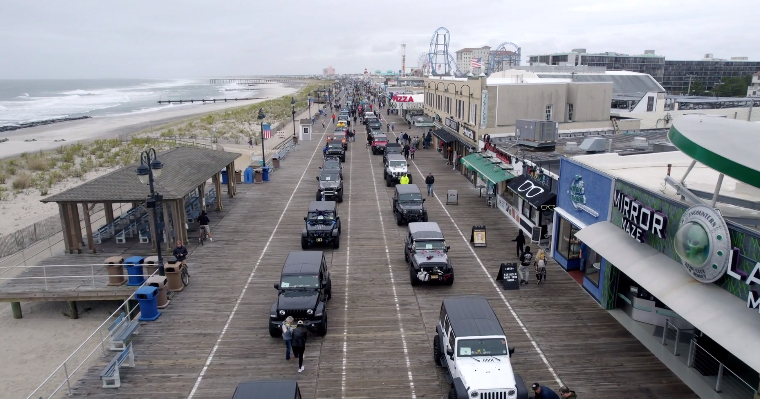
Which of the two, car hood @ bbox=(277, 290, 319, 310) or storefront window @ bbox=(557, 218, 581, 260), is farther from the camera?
storefront window @ bbox=(557, 218, 581, 260)

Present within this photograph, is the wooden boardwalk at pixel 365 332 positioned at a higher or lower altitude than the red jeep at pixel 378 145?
lower

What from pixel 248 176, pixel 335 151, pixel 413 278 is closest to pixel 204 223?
pixel 413 278

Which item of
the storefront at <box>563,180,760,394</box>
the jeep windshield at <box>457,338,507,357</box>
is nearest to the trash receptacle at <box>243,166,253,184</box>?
the storefront at <box>563,180,760,394</box>

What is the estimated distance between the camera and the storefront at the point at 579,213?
17375 millimetres

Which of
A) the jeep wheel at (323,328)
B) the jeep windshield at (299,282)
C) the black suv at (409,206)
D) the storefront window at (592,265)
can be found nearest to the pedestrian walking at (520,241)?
the storefront window at (592,265)

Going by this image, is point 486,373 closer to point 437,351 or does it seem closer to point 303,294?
point 437,351

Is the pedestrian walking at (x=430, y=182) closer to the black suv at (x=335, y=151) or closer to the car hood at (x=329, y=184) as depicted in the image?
the car hood at (x=329, y=184)

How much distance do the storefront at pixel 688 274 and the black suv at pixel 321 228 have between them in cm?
1065

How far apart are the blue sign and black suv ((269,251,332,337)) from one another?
9.54 metres

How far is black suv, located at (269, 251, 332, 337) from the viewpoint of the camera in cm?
1488

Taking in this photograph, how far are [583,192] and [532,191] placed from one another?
188 inches

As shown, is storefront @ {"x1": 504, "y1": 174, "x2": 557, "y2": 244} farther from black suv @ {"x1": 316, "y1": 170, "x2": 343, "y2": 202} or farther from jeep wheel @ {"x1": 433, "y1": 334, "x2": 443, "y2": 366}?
black suv @ {"x1": 316, "y1": 170, "x2": 343, "y2": 202}

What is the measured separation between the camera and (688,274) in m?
12.5

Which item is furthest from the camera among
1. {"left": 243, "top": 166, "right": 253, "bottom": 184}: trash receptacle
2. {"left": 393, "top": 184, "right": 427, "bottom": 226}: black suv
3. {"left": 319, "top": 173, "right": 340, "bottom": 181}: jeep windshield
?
{"left": 243, "top": 166, "right": 253, "bottom": 184}: trash receptacle
